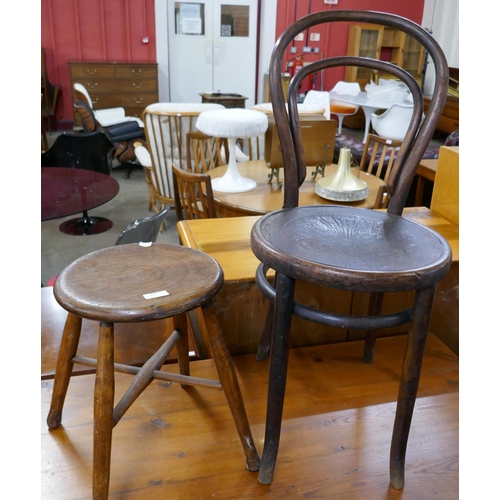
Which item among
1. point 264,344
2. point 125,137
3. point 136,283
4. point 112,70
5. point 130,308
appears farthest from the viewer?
point 112,70

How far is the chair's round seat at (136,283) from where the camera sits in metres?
0.82

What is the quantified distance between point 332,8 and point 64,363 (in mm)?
8244

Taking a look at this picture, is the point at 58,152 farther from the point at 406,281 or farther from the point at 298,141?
the point at 406,281

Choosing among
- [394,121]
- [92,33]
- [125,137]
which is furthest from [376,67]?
[92,33]

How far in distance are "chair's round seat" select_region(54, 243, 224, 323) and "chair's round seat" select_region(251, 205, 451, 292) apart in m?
0.15

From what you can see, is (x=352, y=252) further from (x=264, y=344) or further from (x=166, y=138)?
(x=166, y=138)

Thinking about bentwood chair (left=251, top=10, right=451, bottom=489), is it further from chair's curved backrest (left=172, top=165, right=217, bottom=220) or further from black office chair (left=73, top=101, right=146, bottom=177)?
black office chair (left=73, top=101, right=146, bottom=177)

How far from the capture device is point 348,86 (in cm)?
698

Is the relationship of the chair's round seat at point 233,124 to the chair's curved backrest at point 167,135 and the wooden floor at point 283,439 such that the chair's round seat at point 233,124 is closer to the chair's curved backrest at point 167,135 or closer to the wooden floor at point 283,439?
the chair's curved backrest at point 167,135

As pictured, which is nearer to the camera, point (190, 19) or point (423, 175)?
point (423, 175)

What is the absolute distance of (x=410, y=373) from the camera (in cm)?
90

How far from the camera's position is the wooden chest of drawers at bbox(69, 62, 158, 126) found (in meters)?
6.59

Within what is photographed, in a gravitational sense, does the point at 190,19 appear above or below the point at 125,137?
above
